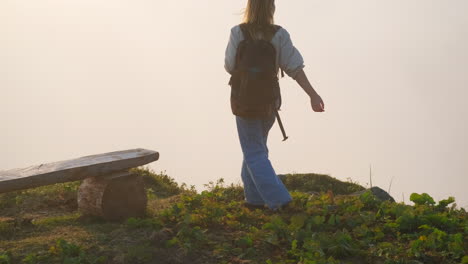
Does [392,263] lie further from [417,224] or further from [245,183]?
[245,183]

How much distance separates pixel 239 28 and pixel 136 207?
266cm

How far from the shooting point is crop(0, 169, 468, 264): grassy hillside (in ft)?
19.5

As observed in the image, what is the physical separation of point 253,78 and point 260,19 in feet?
2.63

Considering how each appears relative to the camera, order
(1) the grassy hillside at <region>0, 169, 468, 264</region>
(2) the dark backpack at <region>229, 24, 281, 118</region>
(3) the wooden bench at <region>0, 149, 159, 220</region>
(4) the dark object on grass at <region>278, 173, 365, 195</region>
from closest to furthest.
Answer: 1. (1) the grassy hillside at <region>0, 169, 468, 264</region>
2. (3) the wooden bench at <region>0, 149, 159, 220</region>
3. (2) the dark backpack at <region>229, 24, 281, 118</region>
4. (4) the dark object on grass at <region>278, 173, 365, 195</region>

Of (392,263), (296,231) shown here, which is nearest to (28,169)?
(296,231)

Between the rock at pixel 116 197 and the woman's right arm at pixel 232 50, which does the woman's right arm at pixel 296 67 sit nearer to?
the woman's right arm at pixel 232 50

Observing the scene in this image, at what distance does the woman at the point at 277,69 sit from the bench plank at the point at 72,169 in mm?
1338

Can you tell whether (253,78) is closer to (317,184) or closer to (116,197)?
(116,197)

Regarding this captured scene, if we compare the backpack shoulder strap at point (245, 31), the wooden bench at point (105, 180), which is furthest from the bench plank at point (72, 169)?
the backpack shoulder strap at point (245, 31)

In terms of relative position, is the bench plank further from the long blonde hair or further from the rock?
the long blonde hair

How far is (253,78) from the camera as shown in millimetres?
7379

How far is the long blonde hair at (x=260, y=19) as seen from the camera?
7535 millimetres

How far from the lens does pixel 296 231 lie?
6.54m

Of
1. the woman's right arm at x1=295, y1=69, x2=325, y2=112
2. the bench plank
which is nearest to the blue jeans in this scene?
the woman's right arm at x1=295, y1=69, x2=325, y2=112
